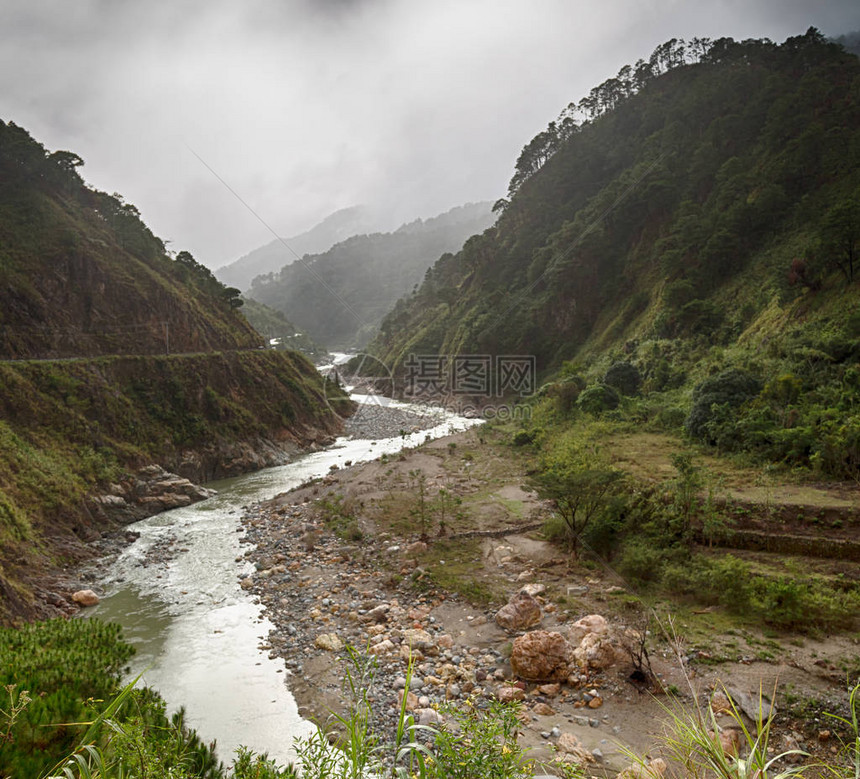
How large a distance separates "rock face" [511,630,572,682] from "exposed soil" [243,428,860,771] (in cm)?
29

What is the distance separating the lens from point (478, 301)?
2456 inches

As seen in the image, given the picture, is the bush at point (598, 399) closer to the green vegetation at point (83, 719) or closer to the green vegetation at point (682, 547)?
the green vegetation at point (682, 547)

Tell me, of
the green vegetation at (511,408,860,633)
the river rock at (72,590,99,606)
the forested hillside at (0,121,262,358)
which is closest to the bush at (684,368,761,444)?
the green vegetation at (511,408,860,633)

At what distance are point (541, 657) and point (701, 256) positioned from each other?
117 feet

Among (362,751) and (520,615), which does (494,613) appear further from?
(362,751)

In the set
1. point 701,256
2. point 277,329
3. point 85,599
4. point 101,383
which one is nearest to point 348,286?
point 277,329

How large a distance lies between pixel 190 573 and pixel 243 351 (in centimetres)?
2619

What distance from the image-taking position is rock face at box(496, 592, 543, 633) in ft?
33.6

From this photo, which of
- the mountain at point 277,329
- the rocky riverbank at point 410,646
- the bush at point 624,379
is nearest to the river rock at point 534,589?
the rocky riverbank at point 410,646

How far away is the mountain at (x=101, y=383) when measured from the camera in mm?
16689

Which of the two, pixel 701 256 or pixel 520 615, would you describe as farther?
pixel 701 256

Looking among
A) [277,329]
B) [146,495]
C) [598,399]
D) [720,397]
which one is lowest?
[146,495]

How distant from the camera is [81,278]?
101 ft

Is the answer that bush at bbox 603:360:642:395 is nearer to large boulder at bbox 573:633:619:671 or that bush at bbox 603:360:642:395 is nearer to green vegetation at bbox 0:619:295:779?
large boulder at bbox 573:633:619:671
